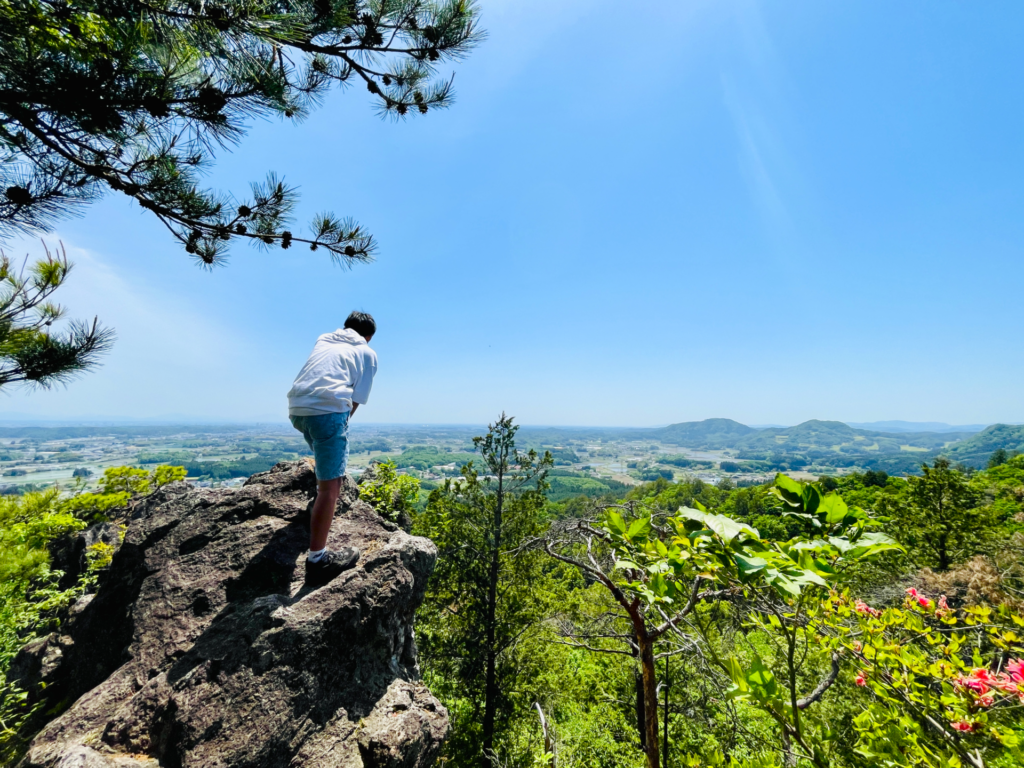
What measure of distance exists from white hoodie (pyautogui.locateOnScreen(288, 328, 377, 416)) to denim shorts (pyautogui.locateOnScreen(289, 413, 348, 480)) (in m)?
0.07

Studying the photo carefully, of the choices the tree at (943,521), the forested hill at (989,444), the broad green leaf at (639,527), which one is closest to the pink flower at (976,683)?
the broad green leaf at (639,527)

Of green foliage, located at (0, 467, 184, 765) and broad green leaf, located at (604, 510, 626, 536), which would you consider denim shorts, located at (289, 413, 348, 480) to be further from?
green foliage, located at (0, 467, 184, 765)

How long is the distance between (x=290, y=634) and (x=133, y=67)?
4.07 metres

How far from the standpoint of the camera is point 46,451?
66.4 metres

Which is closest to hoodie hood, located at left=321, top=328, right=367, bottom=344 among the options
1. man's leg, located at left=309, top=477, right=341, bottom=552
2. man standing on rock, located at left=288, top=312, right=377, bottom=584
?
man standing on rock, located at left=288, top=312, right=377, bottom=584

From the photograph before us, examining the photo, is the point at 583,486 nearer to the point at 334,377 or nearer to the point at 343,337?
the point at 343,337

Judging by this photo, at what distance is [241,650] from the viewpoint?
275cm

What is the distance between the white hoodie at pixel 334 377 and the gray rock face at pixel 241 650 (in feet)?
4.92

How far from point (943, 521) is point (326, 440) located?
21.4 m

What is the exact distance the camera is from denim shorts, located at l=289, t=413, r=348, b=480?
3.12 metres

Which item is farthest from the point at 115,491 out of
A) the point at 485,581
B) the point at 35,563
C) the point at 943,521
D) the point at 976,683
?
the point at 943,521

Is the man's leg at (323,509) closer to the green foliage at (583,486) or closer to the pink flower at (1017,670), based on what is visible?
the pink flower at (1017,670)

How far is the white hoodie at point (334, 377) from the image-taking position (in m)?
3.07

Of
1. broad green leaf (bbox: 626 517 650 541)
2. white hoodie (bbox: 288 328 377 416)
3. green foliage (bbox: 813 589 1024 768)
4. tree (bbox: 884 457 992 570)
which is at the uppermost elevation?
white hoodie (bbox: 288 328 377 416)
